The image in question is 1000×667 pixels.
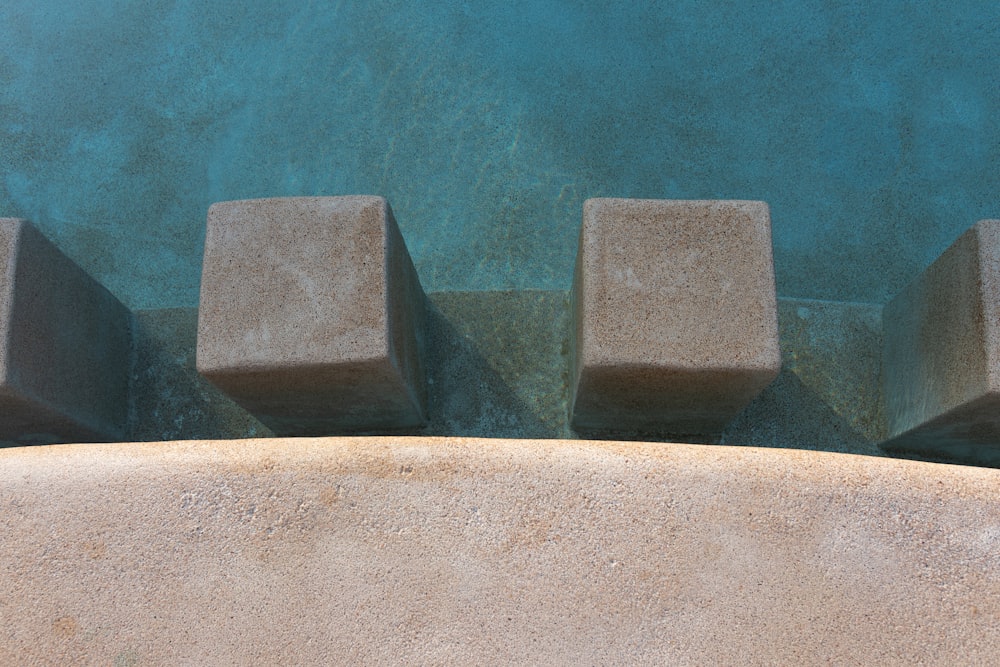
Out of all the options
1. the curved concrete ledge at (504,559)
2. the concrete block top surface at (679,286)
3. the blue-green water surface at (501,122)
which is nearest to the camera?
the curved concrete ledge at (504,559)

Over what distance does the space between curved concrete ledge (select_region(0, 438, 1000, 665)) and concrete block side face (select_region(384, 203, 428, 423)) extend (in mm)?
742

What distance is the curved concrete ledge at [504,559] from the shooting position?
1.59 m

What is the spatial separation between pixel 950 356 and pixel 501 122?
2502 mm

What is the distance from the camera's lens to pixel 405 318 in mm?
2625

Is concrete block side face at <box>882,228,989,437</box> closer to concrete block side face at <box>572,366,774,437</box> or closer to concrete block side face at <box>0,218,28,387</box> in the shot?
concrete block side face at <box>572,366,774,437</box>

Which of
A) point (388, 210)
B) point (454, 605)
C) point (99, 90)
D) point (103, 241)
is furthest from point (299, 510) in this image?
point (99, 90)

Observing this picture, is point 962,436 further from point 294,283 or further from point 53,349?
point 53,349

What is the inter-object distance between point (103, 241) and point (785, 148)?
3.79 m

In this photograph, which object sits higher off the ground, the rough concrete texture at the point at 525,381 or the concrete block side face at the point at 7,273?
the concrete block side face at the point at 7,273

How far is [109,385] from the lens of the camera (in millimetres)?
3004

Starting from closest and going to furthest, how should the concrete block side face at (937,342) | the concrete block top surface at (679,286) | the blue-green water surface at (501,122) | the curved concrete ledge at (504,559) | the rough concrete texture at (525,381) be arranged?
1. the curved concrete ledge at (504,559)
2. the concrete block top surface at (679,286)
3. the concrete block side face at (937,342)
4. the rough concrete texture at (525,381)
5. the blue-green water surface at (501,122)

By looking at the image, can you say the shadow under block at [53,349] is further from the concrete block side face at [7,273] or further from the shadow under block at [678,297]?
the shadow under block at [678,297]

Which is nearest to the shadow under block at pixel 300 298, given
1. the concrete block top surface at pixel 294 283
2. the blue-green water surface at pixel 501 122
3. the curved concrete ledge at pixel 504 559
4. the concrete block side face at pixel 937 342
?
the concrete block top surface at pixel 294 283

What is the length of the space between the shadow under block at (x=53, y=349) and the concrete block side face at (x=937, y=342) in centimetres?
325
